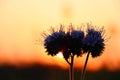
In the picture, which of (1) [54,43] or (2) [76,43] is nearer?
(2) [76,43]

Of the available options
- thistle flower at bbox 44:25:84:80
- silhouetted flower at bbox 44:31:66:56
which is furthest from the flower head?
silhouetted flower at bbox 44:31:66:56

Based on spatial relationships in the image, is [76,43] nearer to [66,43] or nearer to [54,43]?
A: [66,43]

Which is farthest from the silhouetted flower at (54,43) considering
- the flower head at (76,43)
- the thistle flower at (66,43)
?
the flower head at (76,43)

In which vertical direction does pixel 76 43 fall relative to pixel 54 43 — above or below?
below

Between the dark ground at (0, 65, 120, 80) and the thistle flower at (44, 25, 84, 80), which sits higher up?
the dark ground at (0, 65, 120, 80)

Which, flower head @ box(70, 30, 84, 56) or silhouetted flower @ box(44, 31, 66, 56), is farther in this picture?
silhouetted flower @ box(44, 31, 66, 56)

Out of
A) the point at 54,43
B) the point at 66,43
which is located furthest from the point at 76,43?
the point at 54,43

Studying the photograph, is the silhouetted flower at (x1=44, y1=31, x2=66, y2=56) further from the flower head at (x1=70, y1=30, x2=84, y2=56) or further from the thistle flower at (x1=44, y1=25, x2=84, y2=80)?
the flower head at (x1=70, y1=30, x2=84, y2=56)

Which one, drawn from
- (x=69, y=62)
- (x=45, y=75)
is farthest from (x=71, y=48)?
(x=45, y=75)

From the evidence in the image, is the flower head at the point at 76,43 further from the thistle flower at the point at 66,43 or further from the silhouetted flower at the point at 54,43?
the silhouetted flower at the point at 54,43
